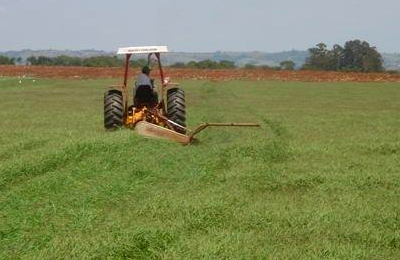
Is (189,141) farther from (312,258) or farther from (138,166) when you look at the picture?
(312,258)

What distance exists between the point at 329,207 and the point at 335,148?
16.9ft

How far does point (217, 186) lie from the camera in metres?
9.12

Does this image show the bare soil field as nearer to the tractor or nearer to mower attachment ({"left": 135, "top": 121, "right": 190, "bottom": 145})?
the tractor

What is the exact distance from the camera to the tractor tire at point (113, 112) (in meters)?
14.3

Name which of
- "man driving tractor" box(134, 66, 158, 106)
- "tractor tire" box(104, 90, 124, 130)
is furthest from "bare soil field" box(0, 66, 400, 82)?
"man driving tractor" box(134, 66, 158, 106)

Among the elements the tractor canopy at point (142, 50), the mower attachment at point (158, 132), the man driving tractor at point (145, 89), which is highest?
the tractor canopy at point (142, 50)

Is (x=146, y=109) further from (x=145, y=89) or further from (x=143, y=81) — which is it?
(x=143, y=81)

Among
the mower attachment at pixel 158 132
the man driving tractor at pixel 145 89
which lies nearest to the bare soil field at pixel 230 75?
the man driving tractor at pixel 145 89

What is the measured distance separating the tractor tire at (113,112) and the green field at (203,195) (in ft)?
4.15

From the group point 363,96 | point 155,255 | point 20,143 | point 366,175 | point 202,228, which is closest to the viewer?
point 155,255

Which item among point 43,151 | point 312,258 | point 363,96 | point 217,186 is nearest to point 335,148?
point 217,186

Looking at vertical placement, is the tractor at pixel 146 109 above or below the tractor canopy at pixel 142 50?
below

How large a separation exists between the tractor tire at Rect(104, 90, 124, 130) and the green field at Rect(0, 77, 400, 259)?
4.15 feet

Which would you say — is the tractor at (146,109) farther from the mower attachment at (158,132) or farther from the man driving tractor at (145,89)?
the mower attachment at (158,132)
